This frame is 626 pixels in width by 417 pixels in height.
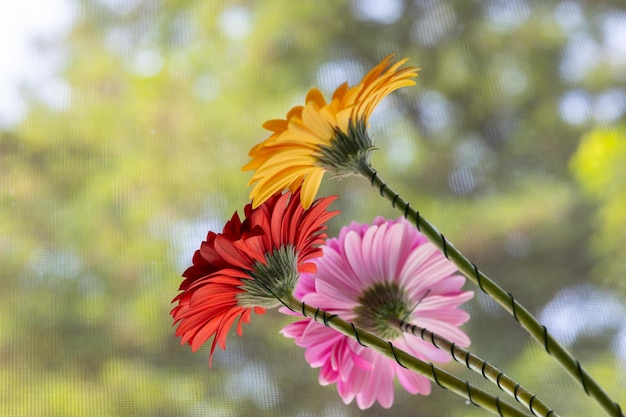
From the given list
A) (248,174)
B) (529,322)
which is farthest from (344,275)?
(248,174)

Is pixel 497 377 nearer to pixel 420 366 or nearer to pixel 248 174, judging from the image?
pixel 420 366

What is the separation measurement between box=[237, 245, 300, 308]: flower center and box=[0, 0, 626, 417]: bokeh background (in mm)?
288

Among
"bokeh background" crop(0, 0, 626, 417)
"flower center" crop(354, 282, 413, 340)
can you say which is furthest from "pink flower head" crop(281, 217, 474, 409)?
"bokeh background" crop(0, 0, 626, 417)

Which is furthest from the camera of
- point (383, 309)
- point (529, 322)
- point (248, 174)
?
point (248, 174)

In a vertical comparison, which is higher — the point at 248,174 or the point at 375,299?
the point at 248,174

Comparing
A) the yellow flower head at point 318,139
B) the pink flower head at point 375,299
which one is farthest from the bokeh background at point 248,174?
the yellow flower head at point 318,139

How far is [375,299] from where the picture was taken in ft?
1.36

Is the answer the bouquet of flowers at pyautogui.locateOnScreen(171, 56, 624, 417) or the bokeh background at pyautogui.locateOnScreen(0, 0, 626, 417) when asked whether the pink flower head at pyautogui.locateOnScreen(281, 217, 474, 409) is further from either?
the bokeh background at pyautogui.locateOnScreen(0, 0, 626, 417)

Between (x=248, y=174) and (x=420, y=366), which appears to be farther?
(x=248, y=174)

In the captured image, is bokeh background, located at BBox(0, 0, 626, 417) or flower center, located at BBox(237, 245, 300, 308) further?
bokeh background, located at BBox(0, 0, 626, 417)

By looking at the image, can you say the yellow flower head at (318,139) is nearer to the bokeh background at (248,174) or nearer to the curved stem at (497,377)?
the curved stem at (497,377)

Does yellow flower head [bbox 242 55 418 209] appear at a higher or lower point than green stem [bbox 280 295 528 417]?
higher

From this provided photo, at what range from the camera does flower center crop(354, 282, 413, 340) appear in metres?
0.41

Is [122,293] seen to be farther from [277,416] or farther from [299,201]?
[299,201]
